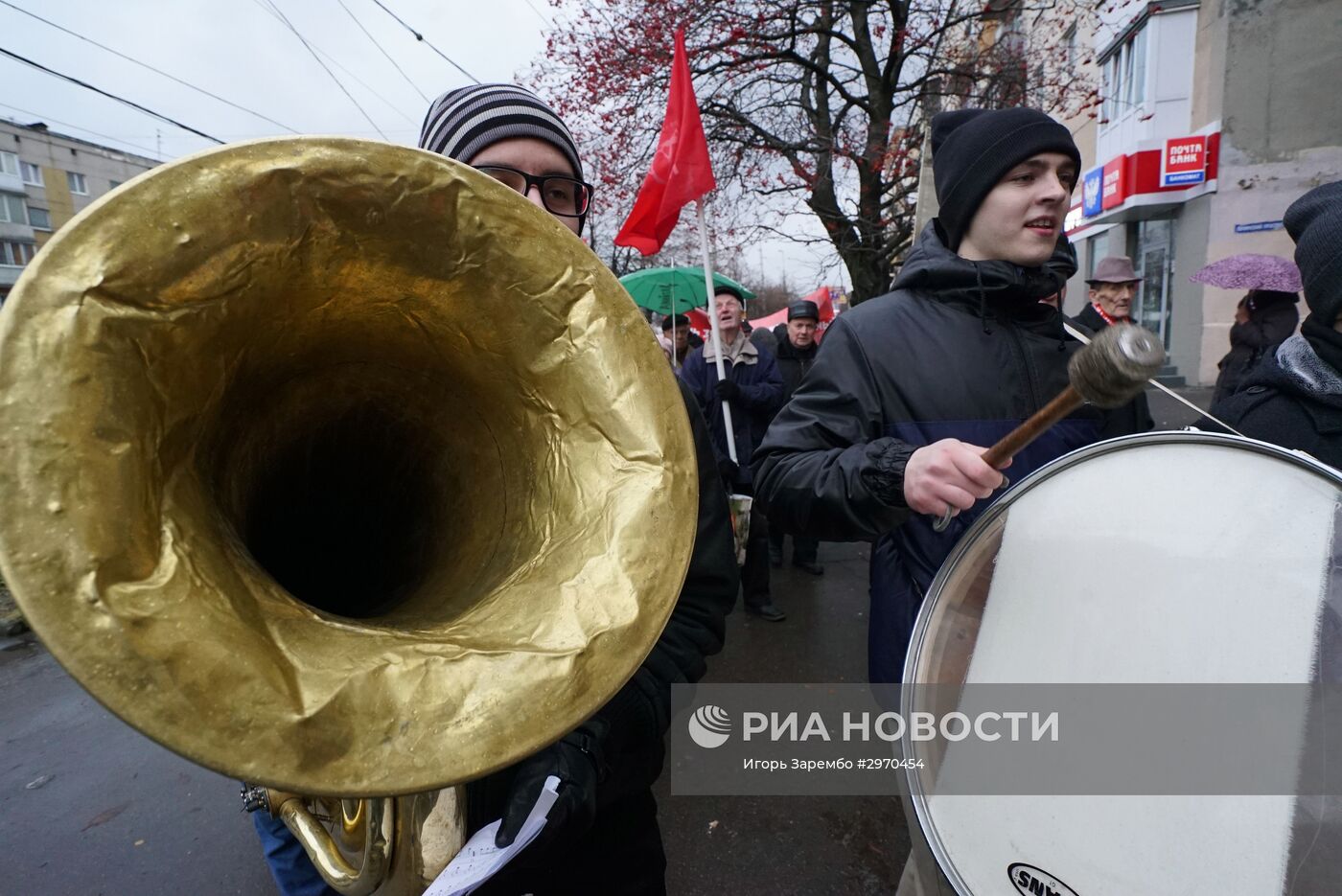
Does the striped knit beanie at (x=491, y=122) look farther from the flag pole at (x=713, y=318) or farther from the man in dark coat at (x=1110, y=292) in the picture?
the man in dark coat at (x=1110, y=292)

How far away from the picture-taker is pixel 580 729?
1.08 meters

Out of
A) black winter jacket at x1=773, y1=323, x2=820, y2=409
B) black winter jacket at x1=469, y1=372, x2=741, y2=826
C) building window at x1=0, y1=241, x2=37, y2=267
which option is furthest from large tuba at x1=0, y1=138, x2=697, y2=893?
building window at x1=0, y1=241, x2=37, y2=267

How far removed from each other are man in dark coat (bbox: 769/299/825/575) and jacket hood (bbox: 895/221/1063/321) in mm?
3438

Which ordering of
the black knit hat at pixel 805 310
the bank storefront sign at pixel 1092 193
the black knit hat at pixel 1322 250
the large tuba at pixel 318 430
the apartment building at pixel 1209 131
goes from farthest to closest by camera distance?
the bank storefront sign at pixel 1092 193, the apartment building at pixel 1209 131, the black knit hat at pixel 805 310, the black knit hat at pixel 1322 250, the large tuba at pixel 318 430

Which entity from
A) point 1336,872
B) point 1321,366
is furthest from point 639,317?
point 1321,366

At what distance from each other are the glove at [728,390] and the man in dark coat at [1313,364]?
2.68m

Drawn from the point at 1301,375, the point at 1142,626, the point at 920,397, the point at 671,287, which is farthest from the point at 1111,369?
the point at 671,287

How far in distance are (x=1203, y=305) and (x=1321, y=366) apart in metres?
11.8

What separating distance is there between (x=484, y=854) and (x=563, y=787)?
0.12m

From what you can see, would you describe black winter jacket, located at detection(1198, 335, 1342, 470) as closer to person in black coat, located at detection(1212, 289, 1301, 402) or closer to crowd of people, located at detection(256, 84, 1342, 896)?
crowd of people, located at detection(256, 84, 1342, 896)

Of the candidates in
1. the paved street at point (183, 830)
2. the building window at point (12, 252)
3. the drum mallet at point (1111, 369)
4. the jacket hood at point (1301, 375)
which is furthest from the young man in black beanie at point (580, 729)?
the building window at point (12, 252)

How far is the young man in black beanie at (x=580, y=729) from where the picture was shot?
1.02 metres

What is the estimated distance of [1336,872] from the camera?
0.84m

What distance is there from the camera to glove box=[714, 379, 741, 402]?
4.12 metres
